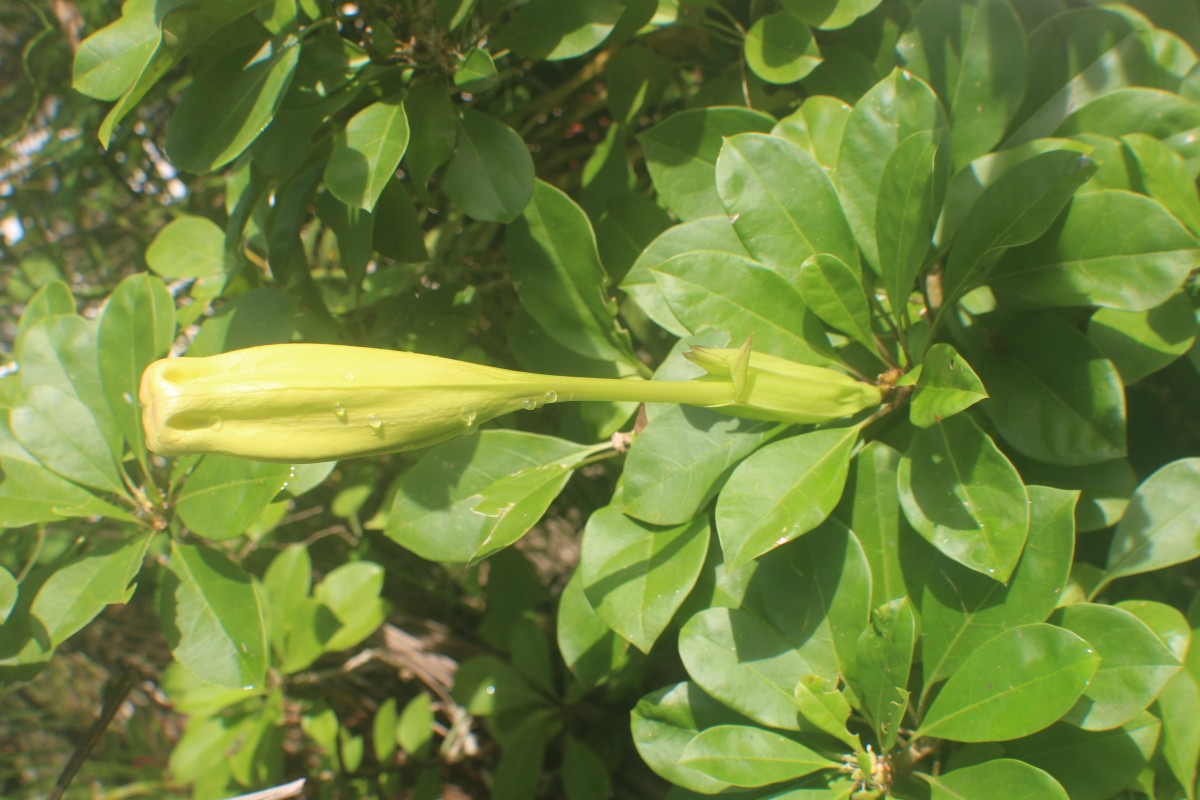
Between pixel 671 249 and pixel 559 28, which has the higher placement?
pixel 559 28

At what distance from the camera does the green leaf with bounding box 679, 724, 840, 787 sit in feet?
2.62

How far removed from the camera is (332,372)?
0.57 m

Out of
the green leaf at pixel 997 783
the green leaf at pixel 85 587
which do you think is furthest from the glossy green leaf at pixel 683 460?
the green leaf at pixel 85 587

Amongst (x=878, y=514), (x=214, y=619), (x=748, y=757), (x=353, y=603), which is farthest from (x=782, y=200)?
(x=353, y=603)

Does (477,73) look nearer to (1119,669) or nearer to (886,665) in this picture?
(886,665)

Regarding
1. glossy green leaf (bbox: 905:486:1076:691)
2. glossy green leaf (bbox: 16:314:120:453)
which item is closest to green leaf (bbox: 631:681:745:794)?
glossy green leaf (bbox: 905:486:1076:691)

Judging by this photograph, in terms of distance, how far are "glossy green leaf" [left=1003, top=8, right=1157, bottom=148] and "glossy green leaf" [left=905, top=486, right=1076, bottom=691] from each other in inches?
18.5

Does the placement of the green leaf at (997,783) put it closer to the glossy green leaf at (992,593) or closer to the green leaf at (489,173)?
the glossy green leaf at (992,593)

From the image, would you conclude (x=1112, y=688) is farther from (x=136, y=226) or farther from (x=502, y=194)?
(x=136, y=226)

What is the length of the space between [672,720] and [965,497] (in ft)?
1.25

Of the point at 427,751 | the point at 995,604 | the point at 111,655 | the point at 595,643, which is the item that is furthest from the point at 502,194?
the point at 111,655

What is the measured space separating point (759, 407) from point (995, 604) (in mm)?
298

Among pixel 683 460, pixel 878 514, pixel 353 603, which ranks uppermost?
pixel 683 460

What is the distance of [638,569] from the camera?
2.80 feet
